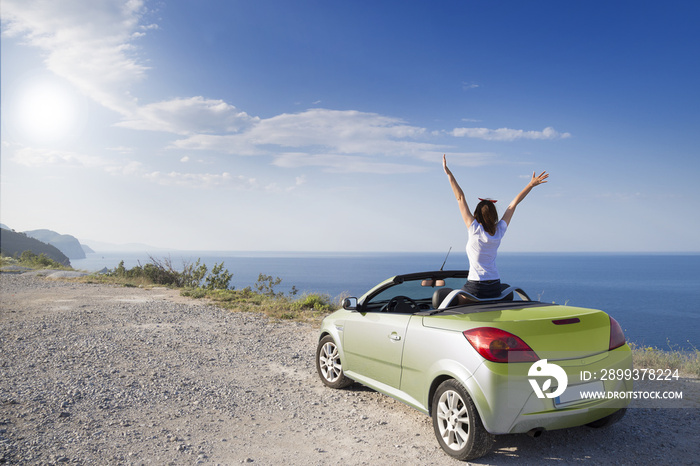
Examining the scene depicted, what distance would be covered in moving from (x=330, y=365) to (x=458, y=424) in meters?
2.53

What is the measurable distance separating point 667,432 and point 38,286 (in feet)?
74.6

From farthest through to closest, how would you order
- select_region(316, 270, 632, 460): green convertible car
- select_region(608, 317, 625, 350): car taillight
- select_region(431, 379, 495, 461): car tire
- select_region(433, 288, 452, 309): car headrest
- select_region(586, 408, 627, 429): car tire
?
select_region(433, 288, 452, 309): car headrest → select_region(586, 408, 627, 429): car tire → select_region(608, 317, 625, 350): car taillight → select_region(431, 379, 495, 461): car tire → select_region(316, 270, 632, 460): green convertible car

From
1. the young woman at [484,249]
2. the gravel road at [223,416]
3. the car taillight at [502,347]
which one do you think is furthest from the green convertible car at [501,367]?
the gravel road at [223,416]

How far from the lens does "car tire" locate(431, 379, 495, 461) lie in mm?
3612

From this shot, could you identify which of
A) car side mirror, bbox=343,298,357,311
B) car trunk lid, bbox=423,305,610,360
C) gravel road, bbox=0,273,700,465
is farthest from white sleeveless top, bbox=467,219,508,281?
gravel road, bbox=0,273,700,465

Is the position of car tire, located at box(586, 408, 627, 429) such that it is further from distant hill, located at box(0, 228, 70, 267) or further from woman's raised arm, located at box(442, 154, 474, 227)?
distant hill, located at box(0, 228, 70, 267)

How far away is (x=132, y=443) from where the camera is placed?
13.9 ft

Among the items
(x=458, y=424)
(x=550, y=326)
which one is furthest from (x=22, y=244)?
(x=550, y=326)

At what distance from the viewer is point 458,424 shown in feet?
12.5

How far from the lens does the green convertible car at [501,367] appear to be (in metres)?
3.49

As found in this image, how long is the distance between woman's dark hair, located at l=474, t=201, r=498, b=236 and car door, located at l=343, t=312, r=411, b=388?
122 centimetres

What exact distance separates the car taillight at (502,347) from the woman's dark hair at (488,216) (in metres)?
1.35

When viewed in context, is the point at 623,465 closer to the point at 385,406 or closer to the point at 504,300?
the point at 504,300

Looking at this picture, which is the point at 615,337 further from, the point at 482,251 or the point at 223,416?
the point at 223,416
